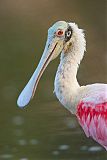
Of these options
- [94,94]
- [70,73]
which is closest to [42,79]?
[70,73]

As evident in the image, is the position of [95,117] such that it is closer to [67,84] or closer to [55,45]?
[67,84]

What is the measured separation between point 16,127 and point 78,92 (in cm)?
366

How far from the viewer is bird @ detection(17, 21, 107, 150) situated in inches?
297

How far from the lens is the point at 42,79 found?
15211mm

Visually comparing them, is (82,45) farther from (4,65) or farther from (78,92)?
(4,65)

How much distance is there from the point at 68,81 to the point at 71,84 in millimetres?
39

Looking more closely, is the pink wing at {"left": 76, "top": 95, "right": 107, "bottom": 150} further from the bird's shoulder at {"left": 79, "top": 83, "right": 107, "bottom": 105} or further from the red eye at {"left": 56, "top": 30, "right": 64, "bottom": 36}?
the red eye at {"left": 56, "top": 30, "right": 64, "bottom": 36}

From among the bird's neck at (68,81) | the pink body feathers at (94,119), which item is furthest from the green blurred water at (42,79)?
the bird's neck at (68,81)

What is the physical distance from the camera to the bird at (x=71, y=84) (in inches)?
297

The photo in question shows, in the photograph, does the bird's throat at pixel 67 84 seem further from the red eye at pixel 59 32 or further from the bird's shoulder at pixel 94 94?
the red eye at pixel 59 32

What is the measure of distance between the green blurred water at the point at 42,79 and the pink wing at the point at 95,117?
56.7 inches

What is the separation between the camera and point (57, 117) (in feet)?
38.0

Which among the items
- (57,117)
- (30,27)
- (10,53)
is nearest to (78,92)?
(57,117)

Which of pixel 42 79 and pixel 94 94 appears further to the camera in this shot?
pixel 42 79
